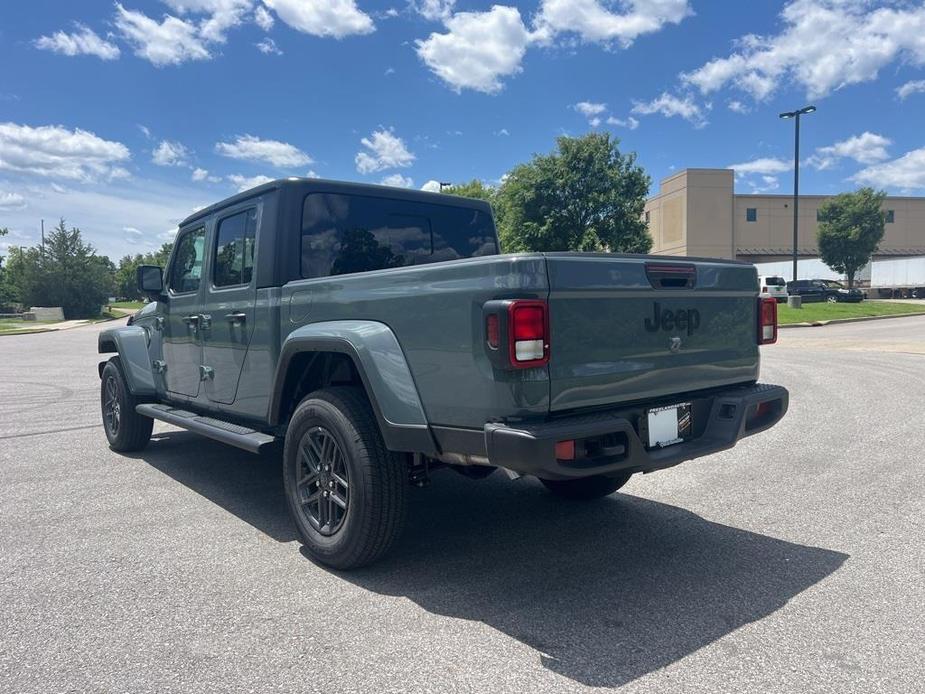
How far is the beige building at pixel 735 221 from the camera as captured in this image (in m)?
65.4

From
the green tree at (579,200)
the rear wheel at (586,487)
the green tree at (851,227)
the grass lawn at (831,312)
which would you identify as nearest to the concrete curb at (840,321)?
the grass lawn at (831,312)

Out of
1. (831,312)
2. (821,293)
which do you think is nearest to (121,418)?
(831,312)

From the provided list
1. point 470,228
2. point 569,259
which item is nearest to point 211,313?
point 470,228

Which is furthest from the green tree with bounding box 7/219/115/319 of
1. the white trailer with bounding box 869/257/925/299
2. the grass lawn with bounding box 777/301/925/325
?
the white trailer with bounding box 869/257/925/299

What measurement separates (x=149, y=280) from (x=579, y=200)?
34.1m

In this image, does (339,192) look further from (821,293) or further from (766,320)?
(821,293)

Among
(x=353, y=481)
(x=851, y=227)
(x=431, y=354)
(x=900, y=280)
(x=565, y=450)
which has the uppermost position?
(x=851, y=227)

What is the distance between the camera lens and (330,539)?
11.9 ft

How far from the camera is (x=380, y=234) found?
184 inches

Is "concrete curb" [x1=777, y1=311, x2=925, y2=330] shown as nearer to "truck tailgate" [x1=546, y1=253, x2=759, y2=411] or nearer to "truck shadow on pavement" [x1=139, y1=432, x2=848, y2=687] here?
"truck shadow on pavement" [x1=139, y1=432, x2=848, y2=687]

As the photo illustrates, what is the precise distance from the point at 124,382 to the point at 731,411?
516 cm

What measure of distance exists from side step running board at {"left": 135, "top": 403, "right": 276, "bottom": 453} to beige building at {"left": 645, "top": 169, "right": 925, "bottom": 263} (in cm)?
6258

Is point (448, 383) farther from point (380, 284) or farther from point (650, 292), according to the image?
point (650, 292)

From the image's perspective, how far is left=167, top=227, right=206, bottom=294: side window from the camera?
5314 millimetres
